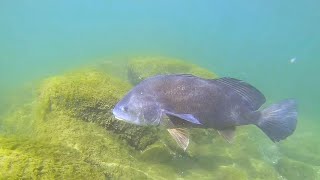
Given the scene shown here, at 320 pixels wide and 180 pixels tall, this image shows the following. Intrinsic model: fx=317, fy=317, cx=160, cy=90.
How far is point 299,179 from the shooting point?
898 cm

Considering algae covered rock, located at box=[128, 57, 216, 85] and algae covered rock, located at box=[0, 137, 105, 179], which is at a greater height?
algae covered rock, located at box=[0, 137, 105, 179]

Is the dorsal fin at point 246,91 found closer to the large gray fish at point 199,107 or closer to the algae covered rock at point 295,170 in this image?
the large gray fish at point 199,107

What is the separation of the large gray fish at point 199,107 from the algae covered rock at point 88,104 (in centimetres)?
145

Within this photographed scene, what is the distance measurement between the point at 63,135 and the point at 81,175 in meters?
1.64

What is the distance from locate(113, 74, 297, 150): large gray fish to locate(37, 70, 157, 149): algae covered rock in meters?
1.45

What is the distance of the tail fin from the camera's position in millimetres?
5453

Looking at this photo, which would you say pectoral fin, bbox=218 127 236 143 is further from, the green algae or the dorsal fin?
the green algae

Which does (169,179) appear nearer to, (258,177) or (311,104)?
(258,177)

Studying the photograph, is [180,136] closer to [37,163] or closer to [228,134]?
[228,134]

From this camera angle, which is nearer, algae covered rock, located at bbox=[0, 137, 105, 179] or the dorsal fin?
algae covered rock, located at bbox=[0, 137, 105, 179]

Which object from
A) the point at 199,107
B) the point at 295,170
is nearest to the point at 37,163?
the point at 199,107

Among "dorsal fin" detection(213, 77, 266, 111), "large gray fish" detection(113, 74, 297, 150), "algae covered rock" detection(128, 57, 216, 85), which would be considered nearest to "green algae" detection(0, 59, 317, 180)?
"large gray fish" detection(113, 74, 297, 150)

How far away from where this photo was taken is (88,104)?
239 inches

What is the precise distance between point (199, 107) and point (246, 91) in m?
0.95
